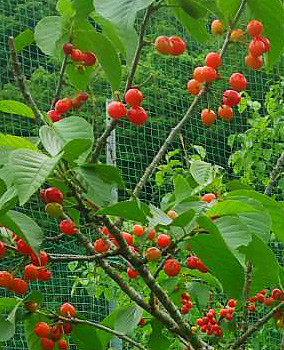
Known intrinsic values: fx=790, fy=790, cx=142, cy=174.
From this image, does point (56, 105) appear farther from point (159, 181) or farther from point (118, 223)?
point (159, 181)

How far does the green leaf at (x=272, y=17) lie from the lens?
A: 85cm

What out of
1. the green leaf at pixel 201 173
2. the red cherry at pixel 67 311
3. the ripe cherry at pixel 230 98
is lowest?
the red cherry at pixel 67 311

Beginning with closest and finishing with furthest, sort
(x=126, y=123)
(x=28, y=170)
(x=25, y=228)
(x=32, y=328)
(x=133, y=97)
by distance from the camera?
1. (x=28, y=170)
2. (x=25, y=228)
3. (x=133, y=97)
4. (x=32, y=328)
5. (x=126, y=123)

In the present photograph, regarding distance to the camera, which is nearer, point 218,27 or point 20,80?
point 20,80

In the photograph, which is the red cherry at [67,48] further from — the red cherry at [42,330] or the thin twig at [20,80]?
the red cherry at [42,330]

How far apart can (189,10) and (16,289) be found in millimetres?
376

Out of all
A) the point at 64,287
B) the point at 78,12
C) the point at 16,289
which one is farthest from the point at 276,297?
the point at 64,287

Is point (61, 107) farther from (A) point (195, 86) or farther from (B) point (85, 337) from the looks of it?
(B) point (85, 337)

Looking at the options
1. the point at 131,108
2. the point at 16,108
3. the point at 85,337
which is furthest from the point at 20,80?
the point at 85,337

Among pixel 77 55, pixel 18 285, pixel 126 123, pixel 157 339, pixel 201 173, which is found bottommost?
pixel 126 123

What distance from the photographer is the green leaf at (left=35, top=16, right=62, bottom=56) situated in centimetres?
93

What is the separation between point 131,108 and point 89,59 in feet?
0.34

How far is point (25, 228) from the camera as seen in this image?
0.78m

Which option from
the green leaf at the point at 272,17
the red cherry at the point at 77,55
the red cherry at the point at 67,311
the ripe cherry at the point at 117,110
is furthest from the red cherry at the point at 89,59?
the red cherry at the point at 67,311
